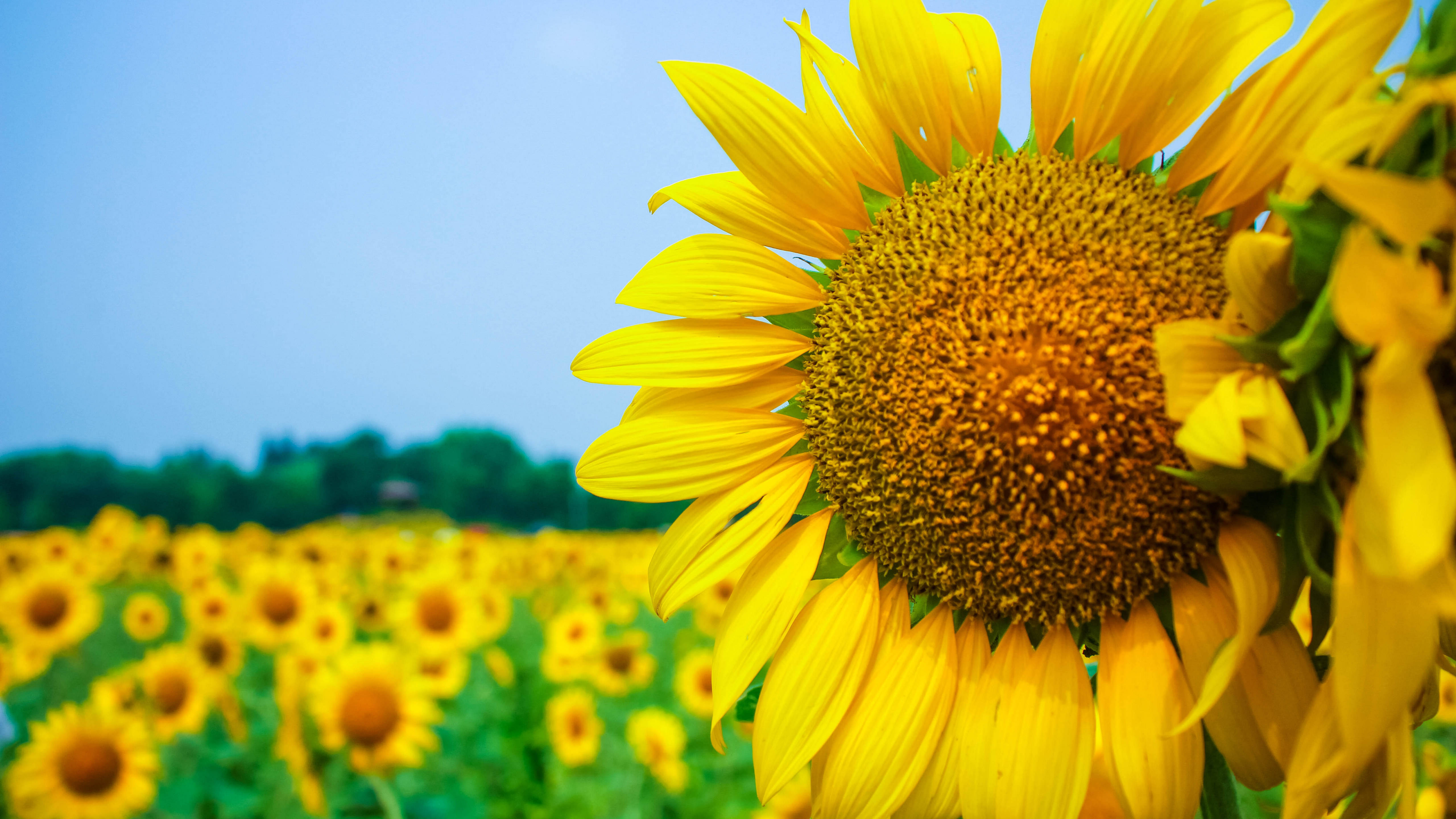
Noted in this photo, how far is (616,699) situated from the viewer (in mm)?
6820

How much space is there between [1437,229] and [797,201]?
0.73 metres

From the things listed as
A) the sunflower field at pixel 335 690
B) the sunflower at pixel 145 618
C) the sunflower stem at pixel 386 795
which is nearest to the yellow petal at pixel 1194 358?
the sunflower field at pixel 335 690

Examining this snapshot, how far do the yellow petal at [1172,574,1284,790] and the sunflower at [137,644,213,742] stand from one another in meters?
5.37

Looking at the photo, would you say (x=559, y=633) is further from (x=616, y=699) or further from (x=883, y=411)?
(x=883, y=411)

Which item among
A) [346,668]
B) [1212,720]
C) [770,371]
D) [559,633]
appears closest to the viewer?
[1212,720]

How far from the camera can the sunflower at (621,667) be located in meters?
5.98

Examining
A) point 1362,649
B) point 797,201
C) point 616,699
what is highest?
point 797,201

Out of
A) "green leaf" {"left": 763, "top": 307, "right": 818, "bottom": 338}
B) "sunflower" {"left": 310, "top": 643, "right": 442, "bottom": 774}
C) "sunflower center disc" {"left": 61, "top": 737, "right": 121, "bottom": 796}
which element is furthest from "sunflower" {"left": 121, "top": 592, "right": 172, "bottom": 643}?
"green leaf" {"left": 763, "top": 307, "right": 818, "bottom": 338}

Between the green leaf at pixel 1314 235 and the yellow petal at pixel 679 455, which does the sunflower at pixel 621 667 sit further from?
the green leaf at pixel 1314 235

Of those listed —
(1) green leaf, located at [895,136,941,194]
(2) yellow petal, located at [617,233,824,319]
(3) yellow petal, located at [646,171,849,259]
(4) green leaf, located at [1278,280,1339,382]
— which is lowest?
(4) green leaf, located at [1278,280,1339,382]

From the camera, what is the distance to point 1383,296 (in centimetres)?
64

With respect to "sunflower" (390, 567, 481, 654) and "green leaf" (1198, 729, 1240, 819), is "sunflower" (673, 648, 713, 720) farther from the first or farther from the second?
"green leaf" (1198, 729, 1240, 819)

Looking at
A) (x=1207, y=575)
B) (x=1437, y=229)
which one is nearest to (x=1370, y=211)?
(x=1437, y=229)

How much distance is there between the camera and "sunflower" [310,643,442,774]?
3.98 m
